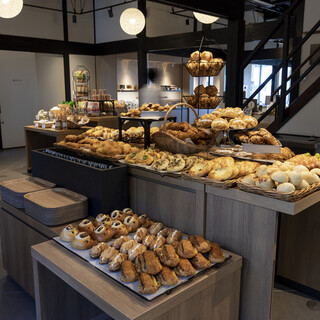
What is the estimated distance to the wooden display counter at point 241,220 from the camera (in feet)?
6.24

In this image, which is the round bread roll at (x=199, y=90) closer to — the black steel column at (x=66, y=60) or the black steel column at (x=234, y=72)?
the black steel column at (x=234, y=72)

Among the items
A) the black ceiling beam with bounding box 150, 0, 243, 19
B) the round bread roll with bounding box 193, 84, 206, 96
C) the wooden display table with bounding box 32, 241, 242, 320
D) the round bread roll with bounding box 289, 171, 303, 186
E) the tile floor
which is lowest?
the tile floor

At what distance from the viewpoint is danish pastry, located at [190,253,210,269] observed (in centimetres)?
179

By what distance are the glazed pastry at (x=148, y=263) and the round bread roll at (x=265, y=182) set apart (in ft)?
2.25

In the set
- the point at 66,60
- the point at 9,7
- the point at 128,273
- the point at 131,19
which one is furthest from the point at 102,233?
the point at 66,60

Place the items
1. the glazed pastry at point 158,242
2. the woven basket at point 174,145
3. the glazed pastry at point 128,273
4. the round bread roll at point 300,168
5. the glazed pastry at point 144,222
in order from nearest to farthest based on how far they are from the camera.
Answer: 1. the glazed pastry at point 128,273
2. the glazed pastry at point 158,242
3. the round bread roll at point 300,168
4. the glazed pastry at point 144,222
5. the woven basket at point 174,145

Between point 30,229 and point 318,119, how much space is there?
313cm

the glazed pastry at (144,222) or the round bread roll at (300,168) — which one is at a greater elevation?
the round bread roll at (300,168)

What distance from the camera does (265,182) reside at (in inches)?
75.2

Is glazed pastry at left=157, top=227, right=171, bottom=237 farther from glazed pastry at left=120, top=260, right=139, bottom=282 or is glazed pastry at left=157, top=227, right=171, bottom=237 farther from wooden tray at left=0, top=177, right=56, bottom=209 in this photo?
wooden tray at left=0, top=177, right=56, bottom=209

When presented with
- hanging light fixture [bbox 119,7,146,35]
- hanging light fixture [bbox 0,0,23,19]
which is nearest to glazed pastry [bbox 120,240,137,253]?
hanging light fixture [bbox 0,0,23,19]

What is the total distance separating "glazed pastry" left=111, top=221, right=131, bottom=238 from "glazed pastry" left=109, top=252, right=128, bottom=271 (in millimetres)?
303

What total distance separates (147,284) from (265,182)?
2.72 feet

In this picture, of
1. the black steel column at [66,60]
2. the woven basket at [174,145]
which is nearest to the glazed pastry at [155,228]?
the woven basket at [174,145]
